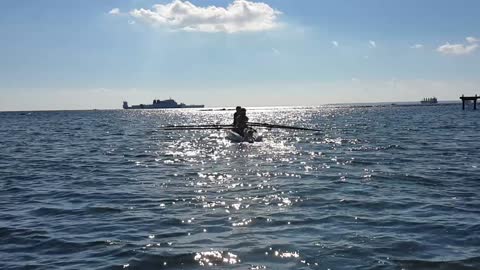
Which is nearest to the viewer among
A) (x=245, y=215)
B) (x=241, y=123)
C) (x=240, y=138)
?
(x=245, y=215)

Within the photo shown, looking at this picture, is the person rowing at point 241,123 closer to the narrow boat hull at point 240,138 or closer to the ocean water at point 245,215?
the narrow boat hull at point 240,138

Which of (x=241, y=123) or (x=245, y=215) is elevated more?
(x=241, y=123)

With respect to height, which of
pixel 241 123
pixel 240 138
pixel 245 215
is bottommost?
pixel 245 215

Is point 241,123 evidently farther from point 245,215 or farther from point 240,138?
point 245,215

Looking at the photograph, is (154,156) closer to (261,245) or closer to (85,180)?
(85,180)

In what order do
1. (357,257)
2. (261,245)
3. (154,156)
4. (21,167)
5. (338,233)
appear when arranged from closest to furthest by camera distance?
(357,257)
(261,245)
(338,233)
(21,167)
(154,156)

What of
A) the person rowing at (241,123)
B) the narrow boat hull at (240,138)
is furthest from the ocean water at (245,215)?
the person rowing at (241,123)

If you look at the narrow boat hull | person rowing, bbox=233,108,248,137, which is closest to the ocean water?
the narrow boat hull

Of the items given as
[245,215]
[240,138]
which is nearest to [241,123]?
[240,138]

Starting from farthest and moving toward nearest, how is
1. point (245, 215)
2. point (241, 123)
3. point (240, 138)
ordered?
point (241, 123) < point (240, 138) < point (245, 215)

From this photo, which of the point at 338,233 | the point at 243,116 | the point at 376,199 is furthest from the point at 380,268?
the point at 243,116

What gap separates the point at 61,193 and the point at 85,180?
288 centimetres

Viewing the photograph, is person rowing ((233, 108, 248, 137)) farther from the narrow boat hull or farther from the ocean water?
the ocean water

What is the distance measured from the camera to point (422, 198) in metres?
14.3
